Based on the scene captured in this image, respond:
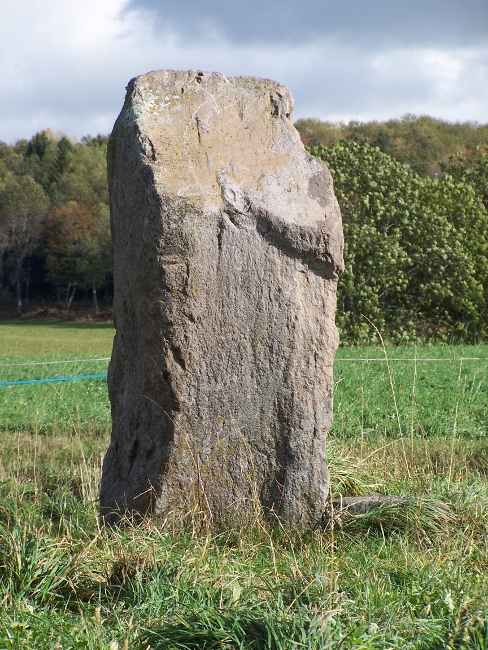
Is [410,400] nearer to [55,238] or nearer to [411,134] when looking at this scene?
[55,238]

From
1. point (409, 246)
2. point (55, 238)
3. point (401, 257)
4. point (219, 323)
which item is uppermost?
point (55, 238)

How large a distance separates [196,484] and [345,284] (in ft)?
52.4

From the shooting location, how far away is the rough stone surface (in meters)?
3.85

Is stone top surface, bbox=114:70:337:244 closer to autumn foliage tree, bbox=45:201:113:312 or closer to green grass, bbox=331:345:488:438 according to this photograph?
green grass, bbox=331:345:488:438

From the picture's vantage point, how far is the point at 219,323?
388 centimetres

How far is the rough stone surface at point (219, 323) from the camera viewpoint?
3.85 metres

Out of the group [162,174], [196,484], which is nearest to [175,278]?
[162,174]

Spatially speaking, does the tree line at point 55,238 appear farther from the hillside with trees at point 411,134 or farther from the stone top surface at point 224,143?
the stone top surface at point 224,143

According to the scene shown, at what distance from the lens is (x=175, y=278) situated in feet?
12.5

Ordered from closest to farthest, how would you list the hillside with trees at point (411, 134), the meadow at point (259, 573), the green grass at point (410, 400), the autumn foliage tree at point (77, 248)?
the meadow at point (259, 573)
the green grass at point (410, 400)
the autumn foliage tree at point (77, 248)
the hillside with trees at point (411, 134)

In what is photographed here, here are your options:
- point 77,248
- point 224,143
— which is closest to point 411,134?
point 77,248

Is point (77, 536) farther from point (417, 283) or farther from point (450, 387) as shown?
point (417, 283)

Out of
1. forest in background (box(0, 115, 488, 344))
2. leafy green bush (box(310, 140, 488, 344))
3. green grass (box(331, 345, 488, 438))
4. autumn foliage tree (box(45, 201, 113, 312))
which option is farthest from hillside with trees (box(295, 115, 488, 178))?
green grass (box(331, 345, 488, 438))

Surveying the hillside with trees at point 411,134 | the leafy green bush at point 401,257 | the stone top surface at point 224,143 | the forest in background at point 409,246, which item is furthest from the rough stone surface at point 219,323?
the hillside with trees at point 411,134
